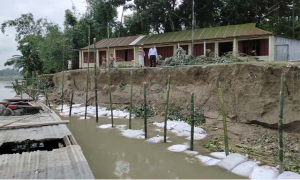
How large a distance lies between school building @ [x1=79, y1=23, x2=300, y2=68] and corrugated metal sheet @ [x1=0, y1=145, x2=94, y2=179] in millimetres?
7442

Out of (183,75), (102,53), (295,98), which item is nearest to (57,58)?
(102,53)

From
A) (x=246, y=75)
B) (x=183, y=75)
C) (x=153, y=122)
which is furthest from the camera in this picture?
(x=183, y=75)

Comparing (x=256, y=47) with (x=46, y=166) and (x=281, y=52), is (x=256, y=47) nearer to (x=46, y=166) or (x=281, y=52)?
(x=281, y=52)

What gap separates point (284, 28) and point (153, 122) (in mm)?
15926

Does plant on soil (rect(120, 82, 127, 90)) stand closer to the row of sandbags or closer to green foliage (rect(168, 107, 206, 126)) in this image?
green foliage (rect(168, 107, 206, 126))

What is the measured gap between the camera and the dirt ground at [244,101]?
680 centimetres

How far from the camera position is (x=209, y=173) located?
5289 millimetres

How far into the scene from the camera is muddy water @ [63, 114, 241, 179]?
5.30 m

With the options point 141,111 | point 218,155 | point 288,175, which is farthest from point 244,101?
point 141,111

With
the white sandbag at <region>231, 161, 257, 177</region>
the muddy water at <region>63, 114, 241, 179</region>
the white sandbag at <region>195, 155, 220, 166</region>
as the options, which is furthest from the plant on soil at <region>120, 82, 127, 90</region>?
the white sandbag at <region>231, 161, 257, 177</region>

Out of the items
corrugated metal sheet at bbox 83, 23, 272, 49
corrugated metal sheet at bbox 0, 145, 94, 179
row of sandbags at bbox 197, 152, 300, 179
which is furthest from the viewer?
corrugated metal sheet at bbox 83, 23, 272, 49

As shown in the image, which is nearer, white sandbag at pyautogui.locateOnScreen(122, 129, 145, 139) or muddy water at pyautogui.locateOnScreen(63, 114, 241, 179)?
muddy water at pyautogui.locateOnScreen(63, 114, 241, 179)

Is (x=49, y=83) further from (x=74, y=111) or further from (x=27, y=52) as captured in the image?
(x=74, y=111)

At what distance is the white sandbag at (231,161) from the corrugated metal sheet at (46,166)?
3.15 meters
